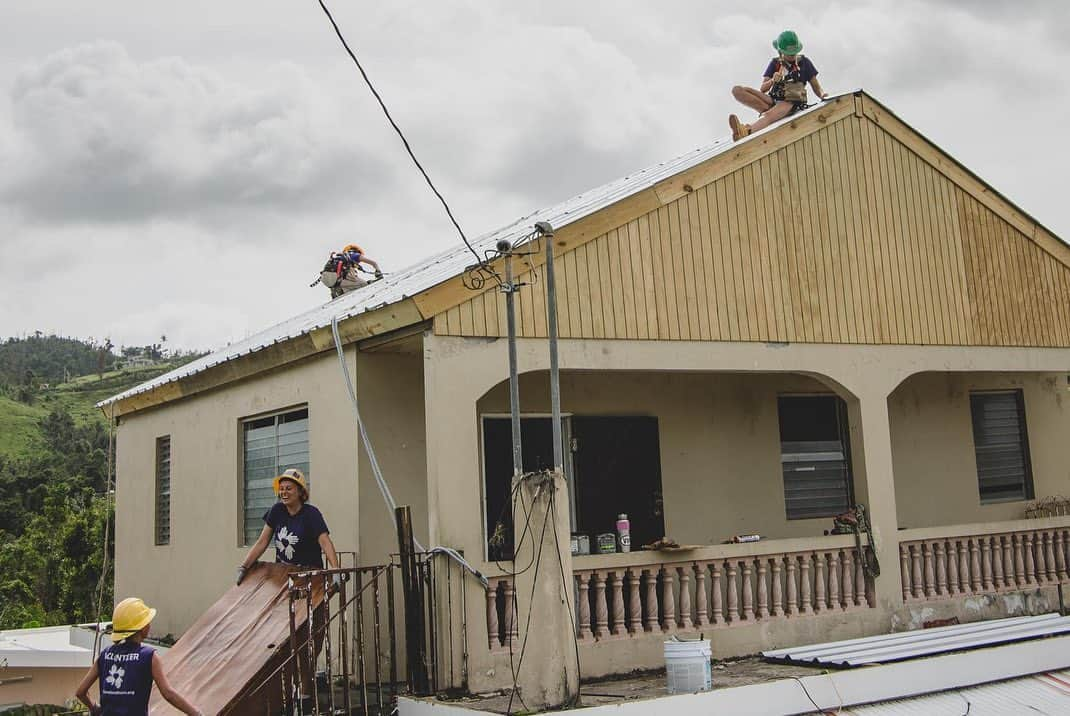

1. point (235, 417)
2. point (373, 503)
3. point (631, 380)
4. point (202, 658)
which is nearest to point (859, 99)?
point (631, 380)

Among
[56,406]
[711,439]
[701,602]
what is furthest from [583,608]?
[56,406]

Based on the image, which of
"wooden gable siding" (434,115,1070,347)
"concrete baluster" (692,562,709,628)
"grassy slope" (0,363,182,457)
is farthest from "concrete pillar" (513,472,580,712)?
"grassy slope" (0,363,182,457)

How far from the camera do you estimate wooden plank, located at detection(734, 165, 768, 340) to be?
33.0 ft

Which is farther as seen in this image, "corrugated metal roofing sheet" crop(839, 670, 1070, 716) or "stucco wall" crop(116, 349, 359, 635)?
"stucco wall" crop(116, 349, 359, 635)

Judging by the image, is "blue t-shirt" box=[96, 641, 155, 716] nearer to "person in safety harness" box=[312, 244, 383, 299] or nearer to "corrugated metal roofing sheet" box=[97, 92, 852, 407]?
"corrugated metal roofing sheet" box=[97, 92, 852, 407]

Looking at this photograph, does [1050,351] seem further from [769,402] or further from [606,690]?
[606,690]

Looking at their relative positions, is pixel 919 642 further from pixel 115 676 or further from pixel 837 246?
pixel 115 676

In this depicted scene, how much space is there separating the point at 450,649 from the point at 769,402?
5247mm

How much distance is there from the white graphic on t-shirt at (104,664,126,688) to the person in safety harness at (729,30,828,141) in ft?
25.3

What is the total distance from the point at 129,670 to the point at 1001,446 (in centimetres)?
1085

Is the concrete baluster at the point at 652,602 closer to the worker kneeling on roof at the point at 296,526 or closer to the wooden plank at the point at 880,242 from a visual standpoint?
the worker kneeling on roof at the point at 296,526

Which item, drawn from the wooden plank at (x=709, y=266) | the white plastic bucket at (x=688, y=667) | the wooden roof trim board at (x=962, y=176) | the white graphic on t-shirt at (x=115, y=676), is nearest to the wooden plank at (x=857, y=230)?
the wooden roof trim board at (x=962, y=176)

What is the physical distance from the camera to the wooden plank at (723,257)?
9.91 meters

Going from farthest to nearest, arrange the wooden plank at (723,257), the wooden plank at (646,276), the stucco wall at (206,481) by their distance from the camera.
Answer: the wooden plank at (723,257)
the stucco wall at (206,481)
the wooden plank at (646,276)
